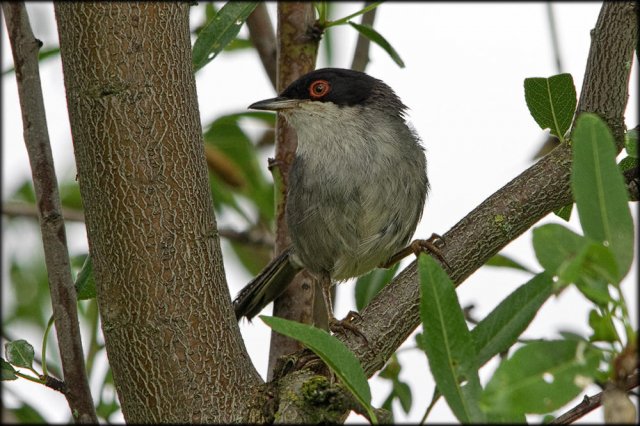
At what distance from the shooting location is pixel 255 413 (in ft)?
10.9

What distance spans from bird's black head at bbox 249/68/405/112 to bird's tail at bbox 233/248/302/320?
3.22 ft

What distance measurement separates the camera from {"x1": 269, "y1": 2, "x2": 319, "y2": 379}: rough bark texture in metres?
5.42

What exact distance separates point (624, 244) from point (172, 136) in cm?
190

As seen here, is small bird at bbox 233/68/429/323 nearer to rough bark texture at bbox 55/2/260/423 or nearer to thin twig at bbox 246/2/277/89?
thin twig at bbox 246/2/277/89

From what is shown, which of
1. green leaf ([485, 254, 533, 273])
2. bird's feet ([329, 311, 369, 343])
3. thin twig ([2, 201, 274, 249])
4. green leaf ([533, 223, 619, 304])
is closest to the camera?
green leaf ([533, 223, 619, 304])

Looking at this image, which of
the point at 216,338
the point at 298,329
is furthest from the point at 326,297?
the point at 298,329

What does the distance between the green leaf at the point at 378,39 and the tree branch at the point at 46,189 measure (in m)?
2.08

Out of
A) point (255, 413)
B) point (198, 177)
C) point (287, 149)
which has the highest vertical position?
point (287, 149)

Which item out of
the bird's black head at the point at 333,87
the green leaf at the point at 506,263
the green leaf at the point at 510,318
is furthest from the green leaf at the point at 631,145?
the bird's black head at the point at 333,87

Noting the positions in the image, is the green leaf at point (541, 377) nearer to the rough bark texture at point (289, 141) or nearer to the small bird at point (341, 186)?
the rough bark texture at point (289, 141)

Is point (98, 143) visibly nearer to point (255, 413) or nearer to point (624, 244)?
point (255, 413)

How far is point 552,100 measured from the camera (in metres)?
3.84

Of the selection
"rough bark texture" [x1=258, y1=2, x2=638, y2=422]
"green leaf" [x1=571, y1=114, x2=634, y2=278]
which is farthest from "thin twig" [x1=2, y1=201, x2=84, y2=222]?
"green leaf" [x1=571, y1=114, x2=634, y2=278]

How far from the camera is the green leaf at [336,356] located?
2486 mm
